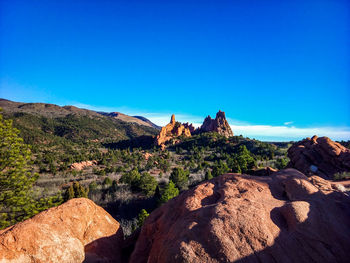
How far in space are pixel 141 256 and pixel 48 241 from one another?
8.37 ft

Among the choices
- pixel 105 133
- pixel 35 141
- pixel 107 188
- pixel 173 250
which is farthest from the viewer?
pixel 105 133

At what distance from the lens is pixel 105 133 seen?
108 m

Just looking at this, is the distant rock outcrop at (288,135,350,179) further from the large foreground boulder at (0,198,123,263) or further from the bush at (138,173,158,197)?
the large foreground boulder at (0,198,123,263)

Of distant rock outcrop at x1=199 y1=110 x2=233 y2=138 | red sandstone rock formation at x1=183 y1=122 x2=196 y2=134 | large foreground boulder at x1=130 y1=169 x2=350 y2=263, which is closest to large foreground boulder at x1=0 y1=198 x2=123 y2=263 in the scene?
large foreground boulder at x1=130 y1=169 x2=350 y2=263

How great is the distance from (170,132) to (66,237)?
97820 millimetres

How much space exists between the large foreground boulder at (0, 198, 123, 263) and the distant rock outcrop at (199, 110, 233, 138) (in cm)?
9979

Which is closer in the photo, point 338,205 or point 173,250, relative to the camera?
point 173,250

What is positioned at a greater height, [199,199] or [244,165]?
[199,199]

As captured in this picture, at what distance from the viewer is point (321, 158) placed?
23219 millimetres

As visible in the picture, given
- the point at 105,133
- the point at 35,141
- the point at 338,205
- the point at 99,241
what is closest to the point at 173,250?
the point at 99,241

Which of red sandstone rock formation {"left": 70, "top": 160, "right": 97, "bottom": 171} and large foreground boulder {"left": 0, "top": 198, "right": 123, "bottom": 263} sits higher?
large foreground boulder {"left": 0, "top": 198, "right": 123, "bottom": 263}

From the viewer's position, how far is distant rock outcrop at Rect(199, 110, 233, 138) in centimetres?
10366

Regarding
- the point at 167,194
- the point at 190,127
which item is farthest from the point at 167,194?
the point at 190,127

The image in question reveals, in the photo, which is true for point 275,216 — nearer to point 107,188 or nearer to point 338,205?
point 338,205
